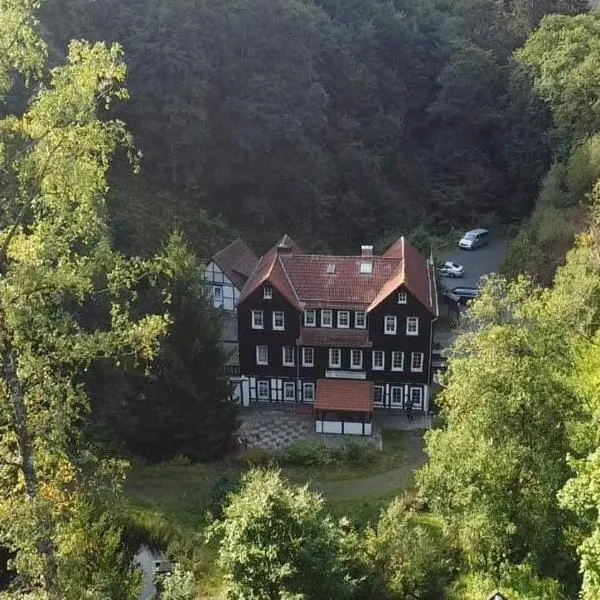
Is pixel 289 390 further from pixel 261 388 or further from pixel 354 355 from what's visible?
pixel 354 355

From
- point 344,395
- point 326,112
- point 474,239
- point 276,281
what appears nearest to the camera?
point 344,395

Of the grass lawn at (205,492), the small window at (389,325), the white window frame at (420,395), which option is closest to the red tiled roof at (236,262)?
the small window at (389,325)

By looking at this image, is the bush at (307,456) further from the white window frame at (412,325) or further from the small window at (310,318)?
the white window frame at (412,325)

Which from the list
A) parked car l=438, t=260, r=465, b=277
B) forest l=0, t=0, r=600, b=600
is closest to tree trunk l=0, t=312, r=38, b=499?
forest l=0, t=0, r=600, b=600

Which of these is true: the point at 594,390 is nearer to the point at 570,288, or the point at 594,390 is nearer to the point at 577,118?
the point at 570,288

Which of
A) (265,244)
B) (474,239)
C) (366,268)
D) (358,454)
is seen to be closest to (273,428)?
(358,454)

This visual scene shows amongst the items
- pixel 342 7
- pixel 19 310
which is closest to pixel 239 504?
pixel 19 310

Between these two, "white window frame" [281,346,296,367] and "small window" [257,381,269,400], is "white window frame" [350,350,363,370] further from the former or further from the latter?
"small window" [257,381,269,400]
